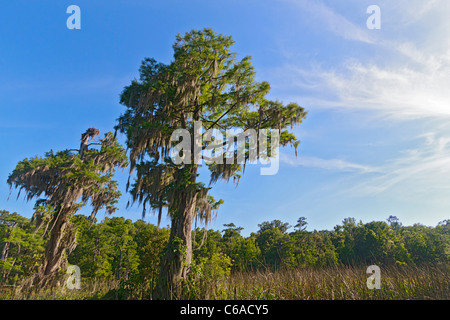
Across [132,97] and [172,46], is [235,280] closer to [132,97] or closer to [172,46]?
[132,97]

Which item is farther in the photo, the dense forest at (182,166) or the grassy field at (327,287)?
the dense forest at (182,166)

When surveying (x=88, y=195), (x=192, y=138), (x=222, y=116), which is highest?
(x=222, y=116)

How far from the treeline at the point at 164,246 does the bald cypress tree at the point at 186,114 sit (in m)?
10.4

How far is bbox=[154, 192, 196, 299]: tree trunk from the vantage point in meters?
9.18

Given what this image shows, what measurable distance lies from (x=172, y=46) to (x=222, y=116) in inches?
214

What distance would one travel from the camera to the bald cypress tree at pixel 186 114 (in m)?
11.2

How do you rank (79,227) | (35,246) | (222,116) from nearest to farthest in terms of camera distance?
(222,116)
(79,227)
(35,246)

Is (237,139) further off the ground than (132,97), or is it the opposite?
(132,97)

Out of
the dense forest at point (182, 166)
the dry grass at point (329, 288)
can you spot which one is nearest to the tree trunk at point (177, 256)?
the dense forest at point (182, 166)

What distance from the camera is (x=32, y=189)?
1814 cm

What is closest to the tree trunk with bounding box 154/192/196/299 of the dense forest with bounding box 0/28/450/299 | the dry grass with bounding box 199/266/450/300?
the dense forest with bounding box 0/28/450/299

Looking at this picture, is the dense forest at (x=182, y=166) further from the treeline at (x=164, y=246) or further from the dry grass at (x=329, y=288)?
the treeline at (x=164, y=246)
